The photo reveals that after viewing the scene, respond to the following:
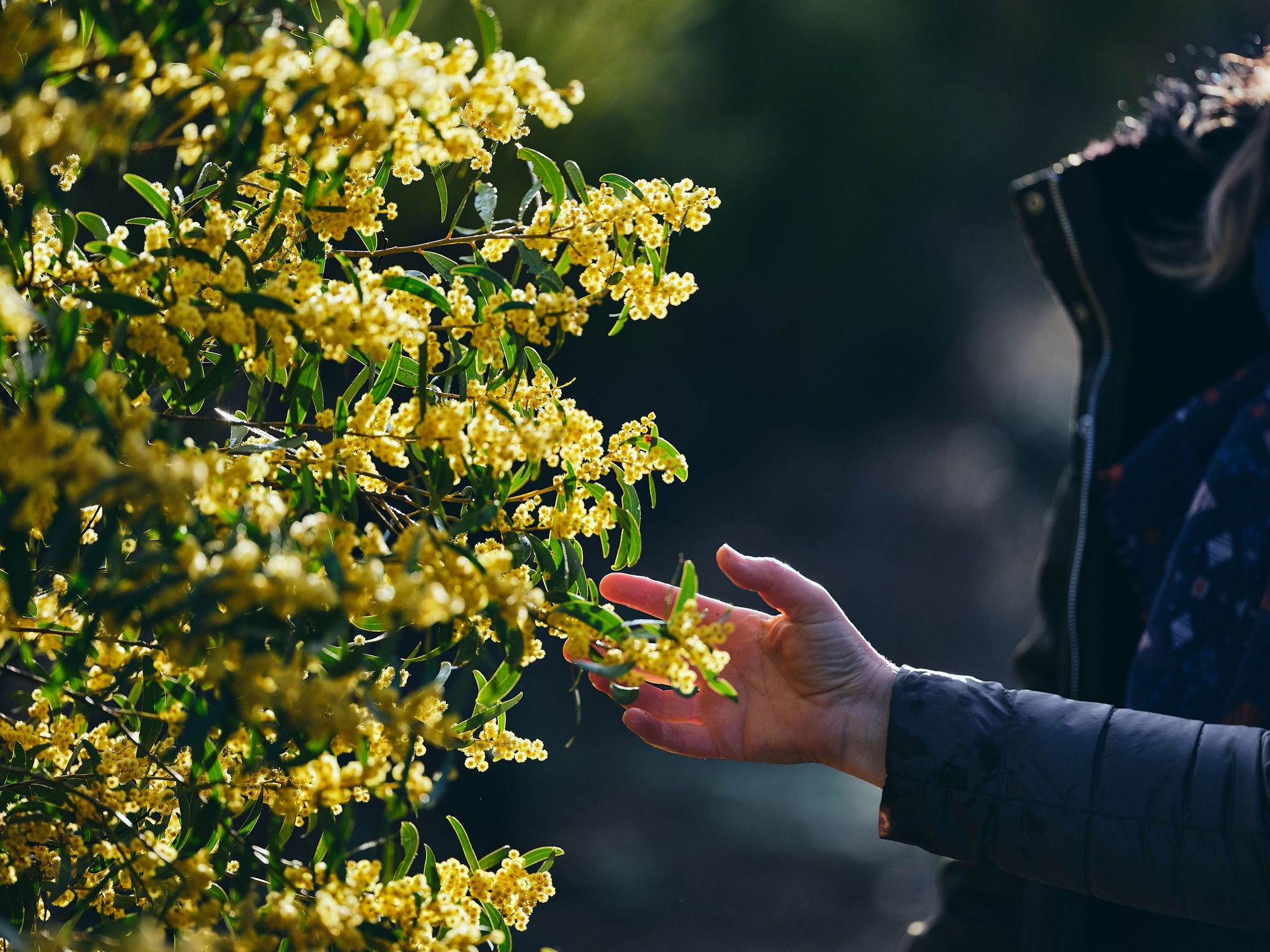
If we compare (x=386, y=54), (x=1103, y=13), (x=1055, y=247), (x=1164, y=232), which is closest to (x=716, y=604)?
(x=386, y=54)

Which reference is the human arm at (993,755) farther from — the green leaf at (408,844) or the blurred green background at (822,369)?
the blurred green background at (822,369)

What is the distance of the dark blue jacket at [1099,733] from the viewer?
1029 millimetres

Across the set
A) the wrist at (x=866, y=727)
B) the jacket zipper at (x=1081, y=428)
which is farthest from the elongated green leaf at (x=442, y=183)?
the jacket zipper at (x=1081, y=428)

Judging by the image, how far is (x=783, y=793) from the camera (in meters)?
4.66

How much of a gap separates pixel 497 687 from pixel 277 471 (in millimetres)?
242

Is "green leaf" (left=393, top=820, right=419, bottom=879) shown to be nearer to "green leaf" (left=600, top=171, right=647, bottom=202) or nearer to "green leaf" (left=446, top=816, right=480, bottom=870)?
"green leaf" (left=446, top=816, right=480, bottom=870)

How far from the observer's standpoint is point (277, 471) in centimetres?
72

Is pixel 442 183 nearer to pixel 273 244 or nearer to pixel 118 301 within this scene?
pixel 273 244

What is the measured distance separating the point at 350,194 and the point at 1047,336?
26.2 ft

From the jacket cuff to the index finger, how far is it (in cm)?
23

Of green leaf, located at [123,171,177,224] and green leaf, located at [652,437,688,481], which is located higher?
green leaf, located at [123,171,177,224]

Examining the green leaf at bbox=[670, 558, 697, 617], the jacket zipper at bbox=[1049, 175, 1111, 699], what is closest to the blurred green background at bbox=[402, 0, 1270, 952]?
the jacket zipper at bbox=[1049, 175, 1111, 699]

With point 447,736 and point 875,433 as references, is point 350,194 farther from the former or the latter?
point 875,433

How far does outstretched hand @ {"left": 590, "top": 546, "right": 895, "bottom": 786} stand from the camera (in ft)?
3.69
